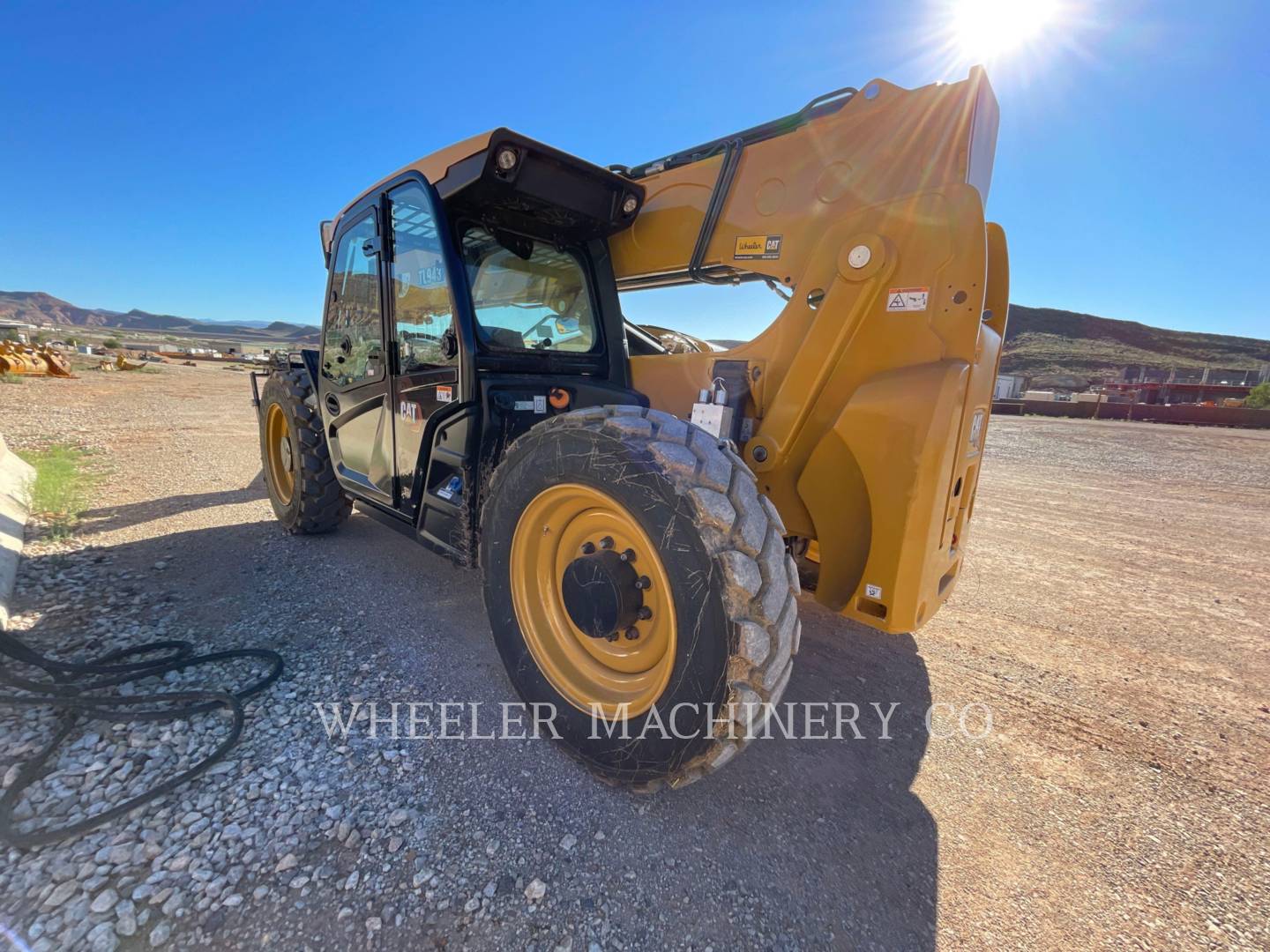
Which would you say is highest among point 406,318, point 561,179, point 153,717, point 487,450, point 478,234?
point 561,179

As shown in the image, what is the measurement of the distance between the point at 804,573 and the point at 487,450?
1593 mm

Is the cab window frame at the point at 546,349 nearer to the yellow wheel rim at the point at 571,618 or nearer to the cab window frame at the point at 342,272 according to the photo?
the cab window frame at the point at 342,272

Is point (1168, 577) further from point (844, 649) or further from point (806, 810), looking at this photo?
point (806, 810)


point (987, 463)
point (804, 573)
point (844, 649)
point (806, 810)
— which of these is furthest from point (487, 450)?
point (987, 463)

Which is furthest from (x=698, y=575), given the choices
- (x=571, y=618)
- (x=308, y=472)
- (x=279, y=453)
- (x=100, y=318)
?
(x=100, y=318)

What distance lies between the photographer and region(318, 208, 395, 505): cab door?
3.18m

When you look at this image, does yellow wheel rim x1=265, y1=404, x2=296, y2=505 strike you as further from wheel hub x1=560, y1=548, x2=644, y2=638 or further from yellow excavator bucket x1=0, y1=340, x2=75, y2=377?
yellow excavator bucket x1=0, y1=340, x2=75, y2=377

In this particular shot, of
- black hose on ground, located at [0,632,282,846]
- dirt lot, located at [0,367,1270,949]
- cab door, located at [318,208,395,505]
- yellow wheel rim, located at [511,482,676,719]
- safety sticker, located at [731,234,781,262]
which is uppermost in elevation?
safety sticker, located at [731,234,781,262]

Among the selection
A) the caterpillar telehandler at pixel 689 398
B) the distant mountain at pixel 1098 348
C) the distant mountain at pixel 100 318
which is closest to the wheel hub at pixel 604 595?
the caterpillar telehandler at pixel 689 398

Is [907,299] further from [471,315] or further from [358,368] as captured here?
[358,368]

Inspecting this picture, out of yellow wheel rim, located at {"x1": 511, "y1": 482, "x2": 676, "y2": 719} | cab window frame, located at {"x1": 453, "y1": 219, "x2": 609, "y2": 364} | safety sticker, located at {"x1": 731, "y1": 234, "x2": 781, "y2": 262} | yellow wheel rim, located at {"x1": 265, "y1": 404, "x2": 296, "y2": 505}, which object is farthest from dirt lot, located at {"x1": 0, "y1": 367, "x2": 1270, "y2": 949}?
safety sticker, located at {"x1": 731, "y1": 234, "x2": 781, "y2": 262}

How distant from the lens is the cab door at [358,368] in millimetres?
3180

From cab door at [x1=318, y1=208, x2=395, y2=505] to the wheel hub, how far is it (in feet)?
5.77

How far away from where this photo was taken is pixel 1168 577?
4219 millimetres
